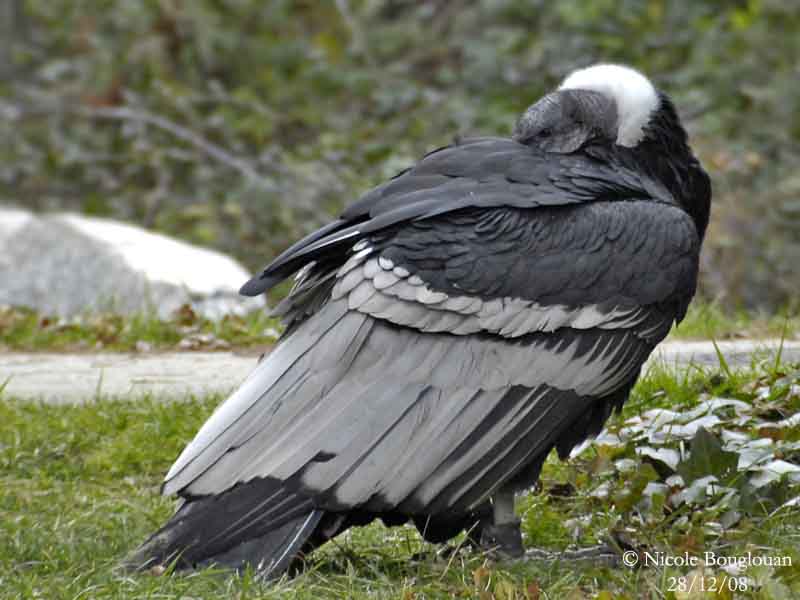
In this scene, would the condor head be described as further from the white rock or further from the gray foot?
the white rock

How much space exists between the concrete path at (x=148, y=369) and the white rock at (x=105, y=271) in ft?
2.59

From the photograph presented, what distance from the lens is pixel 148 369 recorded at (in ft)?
19.7

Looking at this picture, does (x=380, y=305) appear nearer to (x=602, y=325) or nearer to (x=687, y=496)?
(x=602, y=325)

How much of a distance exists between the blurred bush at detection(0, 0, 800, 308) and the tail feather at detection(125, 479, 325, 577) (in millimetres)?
5959

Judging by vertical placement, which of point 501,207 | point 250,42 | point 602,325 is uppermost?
point 501,207

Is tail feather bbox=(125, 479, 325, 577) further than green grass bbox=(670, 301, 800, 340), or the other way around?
green grass bbox=(670, 301, 800, 340)

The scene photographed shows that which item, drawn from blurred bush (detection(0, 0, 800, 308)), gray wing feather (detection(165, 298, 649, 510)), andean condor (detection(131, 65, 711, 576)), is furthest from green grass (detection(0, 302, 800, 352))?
blurred bush (detection(0, 0, 800, 308))

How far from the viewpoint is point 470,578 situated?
3697 millimetres

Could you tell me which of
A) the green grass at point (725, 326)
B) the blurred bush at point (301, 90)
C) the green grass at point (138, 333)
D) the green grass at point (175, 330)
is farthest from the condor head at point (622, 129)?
the blurred bush at point (301, 90)

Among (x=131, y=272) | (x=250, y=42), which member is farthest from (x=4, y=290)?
(x=250, y=42)

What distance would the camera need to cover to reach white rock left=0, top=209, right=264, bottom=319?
25.1ft

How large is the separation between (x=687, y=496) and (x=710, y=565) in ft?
1.28

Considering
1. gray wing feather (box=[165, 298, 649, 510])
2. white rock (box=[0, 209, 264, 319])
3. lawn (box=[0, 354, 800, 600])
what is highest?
gray wing feather (box=[165, 298, 649, 510])

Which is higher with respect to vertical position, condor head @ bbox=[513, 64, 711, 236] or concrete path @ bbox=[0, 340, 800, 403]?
condor head @ bbox=[513, 64, 711, 236]
